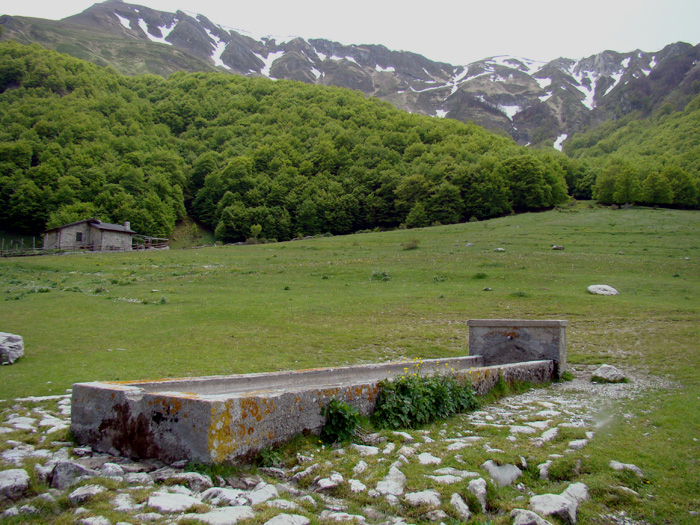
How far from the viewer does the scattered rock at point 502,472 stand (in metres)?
4.66

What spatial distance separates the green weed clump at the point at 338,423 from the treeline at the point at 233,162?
281 ft

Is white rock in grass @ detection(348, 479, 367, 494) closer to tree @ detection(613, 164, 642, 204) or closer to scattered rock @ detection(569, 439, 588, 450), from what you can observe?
scattered rock @ detection(569, 439, 588, 450)

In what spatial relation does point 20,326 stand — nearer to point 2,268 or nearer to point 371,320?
point 371,320

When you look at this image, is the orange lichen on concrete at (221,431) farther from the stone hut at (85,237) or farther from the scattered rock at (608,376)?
the stone hut at (85,237)

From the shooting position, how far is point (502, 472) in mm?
4781

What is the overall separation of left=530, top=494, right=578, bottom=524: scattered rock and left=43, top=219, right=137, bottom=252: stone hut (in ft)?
252

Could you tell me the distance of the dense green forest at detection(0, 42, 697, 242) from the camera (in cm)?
9038

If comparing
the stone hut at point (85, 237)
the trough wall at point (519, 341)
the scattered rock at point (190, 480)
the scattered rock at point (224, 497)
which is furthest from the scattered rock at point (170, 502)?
the stone hut at point (85, 237)

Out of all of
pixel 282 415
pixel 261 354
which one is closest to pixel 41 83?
pixel 261 354

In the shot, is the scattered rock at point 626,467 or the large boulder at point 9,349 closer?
the scattered rock at point 626,467

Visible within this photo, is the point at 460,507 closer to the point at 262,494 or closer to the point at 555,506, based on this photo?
the point at 555,506

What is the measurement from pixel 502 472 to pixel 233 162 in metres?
119

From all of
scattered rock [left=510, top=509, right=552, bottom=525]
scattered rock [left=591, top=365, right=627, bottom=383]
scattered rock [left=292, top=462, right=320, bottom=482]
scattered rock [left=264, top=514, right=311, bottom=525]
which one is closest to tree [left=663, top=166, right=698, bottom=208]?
scattered rock [left=591, top=365, right=627, bottom=383]

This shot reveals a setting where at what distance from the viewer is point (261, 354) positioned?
47.9 ft
